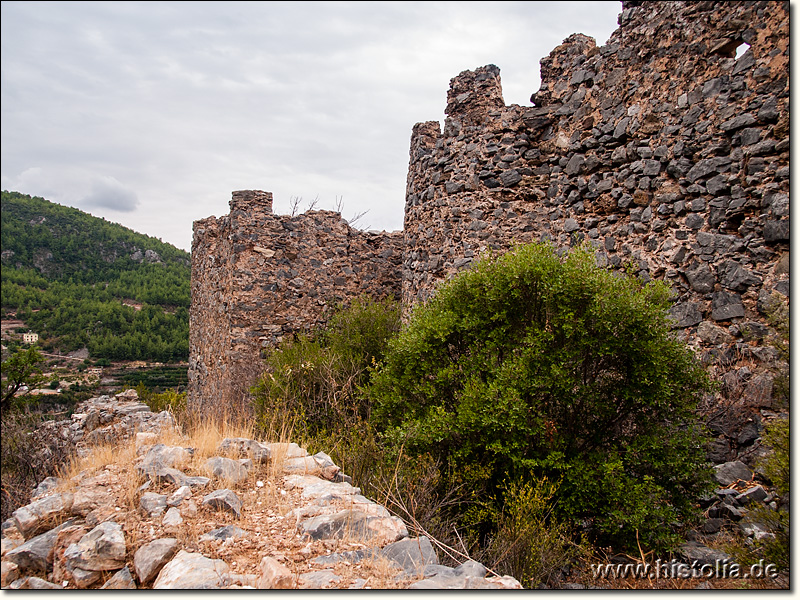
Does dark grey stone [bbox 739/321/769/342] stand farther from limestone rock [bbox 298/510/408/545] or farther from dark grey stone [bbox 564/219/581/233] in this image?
limestone rock [bbox 298/510/408/545]

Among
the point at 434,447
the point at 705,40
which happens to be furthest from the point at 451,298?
the point at 705,40

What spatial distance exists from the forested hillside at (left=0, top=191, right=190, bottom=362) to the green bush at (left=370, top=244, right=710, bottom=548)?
10604mm

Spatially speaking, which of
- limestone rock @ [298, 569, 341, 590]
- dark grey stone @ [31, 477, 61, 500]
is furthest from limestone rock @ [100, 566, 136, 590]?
dark grey stone @ [31, 477, 61, 500]

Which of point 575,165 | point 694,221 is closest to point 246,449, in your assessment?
point 694,221

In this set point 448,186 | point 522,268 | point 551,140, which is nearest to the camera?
point 522,268

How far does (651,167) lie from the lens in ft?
20.4

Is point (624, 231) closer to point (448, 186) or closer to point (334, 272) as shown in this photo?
point (448, 186)

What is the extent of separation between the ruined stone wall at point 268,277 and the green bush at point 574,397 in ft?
19.0

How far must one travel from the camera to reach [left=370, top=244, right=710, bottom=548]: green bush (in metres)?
4.64

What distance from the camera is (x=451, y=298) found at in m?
5.55

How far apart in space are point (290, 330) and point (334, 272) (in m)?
1.44

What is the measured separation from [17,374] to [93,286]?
11761 mm

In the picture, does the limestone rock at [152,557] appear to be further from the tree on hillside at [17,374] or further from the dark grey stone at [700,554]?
the dark grey stone at [700,554]

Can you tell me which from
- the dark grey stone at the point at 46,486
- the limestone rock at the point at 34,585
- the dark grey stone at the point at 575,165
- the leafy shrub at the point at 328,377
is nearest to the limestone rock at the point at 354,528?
the limestone rock at the point at 34,585
